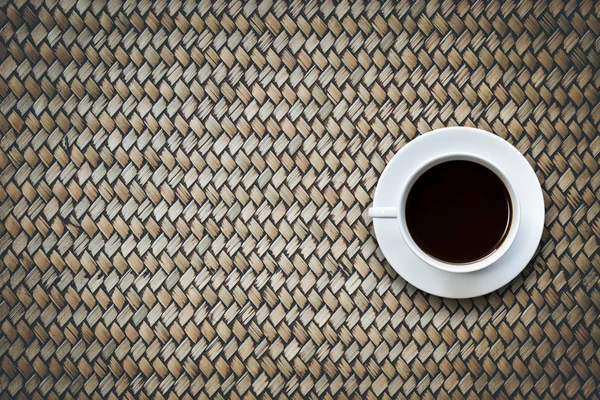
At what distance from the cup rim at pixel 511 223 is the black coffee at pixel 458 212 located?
0.01 metres

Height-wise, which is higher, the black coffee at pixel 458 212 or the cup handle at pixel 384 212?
the black coffee at pixel 458 212

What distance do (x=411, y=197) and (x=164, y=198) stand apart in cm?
23

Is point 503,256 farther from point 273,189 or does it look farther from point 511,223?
point 273,189

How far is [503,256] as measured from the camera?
1.59 feet

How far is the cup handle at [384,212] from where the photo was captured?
458 mm

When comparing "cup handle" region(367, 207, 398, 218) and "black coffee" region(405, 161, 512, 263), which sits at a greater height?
"black coffee" region(405, 161, 512, 263)

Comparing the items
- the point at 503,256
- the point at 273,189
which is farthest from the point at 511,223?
the point at 273,189

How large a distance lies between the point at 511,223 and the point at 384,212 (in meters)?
0.11

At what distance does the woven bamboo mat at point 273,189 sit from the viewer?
515 mm

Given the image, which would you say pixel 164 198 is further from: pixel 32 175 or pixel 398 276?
pixel 398 276

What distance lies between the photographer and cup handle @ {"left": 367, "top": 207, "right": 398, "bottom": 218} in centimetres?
46

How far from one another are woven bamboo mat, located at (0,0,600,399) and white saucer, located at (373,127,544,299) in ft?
0.09

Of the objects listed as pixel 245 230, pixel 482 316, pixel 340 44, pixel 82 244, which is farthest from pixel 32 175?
pixel 482 316

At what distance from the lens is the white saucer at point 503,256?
0.48 metres
